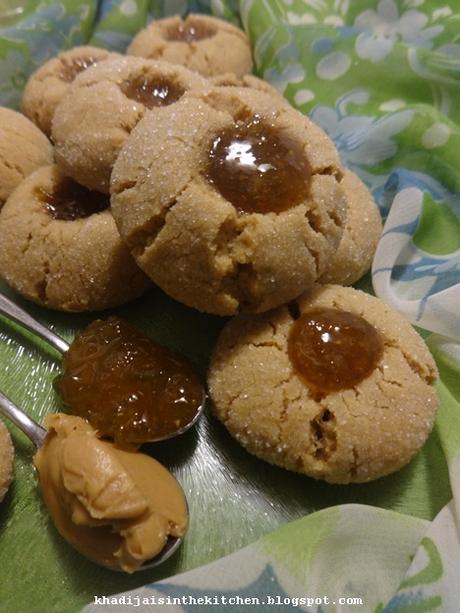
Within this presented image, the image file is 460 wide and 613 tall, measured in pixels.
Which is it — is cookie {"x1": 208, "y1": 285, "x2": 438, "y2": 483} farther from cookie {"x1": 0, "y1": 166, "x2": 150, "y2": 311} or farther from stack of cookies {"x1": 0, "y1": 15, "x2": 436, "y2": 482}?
cookie {"x1": 0, "y1": 166, "x2": 150, "y2": 311}

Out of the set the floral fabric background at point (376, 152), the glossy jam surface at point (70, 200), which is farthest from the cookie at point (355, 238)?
the glossy jam surface at point (70, 200)

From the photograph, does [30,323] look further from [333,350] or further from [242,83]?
[242,83]

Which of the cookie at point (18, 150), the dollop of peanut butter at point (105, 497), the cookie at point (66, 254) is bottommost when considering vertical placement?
the dollop of peanut butter at point (105, 497)

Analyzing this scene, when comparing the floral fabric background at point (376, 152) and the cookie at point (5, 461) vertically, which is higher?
the cookie at point (5, 461)

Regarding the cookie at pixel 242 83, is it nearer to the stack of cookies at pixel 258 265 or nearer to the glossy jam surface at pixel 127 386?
the stack of cookies at pixel 258 265

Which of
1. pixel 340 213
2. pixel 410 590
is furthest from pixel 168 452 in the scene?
pixel 340 213

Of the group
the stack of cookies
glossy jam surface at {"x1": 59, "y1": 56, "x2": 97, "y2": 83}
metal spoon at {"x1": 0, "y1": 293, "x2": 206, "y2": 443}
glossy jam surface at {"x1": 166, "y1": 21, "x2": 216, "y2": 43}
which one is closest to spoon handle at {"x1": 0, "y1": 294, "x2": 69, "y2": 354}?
metal spoon at {"x1": 0, "y1": 293, "x2": 206, "y2": 443}

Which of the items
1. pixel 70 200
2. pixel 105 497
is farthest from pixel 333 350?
pixel 70 200
